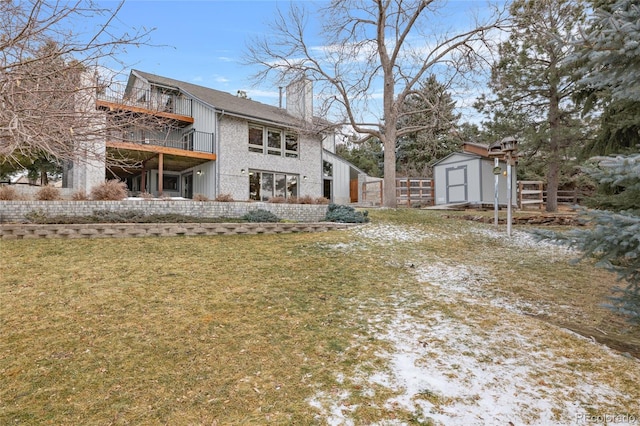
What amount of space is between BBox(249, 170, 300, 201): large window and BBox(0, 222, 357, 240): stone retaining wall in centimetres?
768

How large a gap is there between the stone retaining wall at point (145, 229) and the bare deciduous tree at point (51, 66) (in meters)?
4.87

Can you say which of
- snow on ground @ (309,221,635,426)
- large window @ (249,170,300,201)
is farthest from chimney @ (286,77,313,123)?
snow on ground @ (309,221,635,426)

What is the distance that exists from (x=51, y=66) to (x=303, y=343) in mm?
3355

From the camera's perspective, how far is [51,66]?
289 cm

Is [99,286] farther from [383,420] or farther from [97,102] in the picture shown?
[383,420]

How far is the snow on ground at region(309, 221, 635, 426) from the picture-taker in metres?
2.21

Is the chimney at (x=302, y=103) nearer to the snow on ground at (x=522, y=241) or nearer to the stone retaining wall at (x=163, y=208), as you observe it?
the stone retaining wall at (x=163, y=208)

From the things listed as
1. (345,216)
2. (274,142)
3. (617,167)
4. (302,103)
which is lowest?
(345,216)

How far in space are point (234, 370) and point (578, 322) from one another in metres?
3.79

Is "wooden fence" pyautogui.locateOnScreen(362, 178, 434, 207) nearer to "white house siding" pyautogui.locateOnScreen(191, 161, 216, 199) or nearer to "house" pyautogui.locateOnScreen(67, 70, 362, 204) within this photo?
"house" pyautogui.locateOnScreen(67, 70, 362, 204)

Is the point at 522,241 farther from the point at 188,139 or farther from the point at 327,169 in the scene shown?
the point at 188,139

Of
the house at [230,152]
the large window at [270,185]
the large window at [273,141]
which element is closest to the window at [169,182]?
the house at [230,152]

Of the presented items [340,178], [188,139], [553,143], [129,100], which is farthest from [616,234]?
[340,178]

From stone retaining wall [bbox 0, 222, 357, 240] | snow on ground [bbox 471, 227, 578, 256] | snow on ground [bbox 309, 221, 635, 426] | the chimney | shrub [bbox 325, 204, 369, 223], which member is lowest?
snow on ground [bbox 309, 221, 635, 426]
